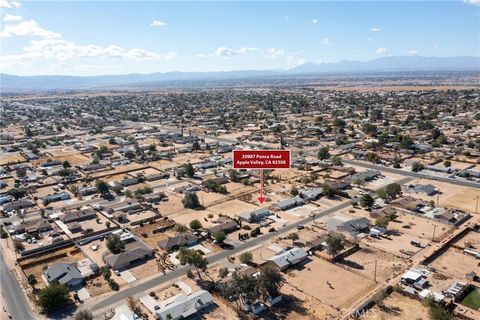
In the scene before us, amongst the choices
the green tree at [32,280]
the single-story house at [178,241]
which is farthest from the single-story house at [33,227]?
the single-story house at [178,241]

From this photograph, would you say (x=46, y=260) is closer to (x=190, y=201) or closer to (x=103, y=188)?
(x=103, y=188)

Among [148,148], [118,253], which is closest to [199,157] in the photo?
[148,148]

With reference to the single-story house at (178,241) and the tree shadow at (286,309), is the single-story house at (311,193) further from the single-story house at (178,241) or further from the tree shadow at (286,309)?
the tree shadow at (286,309)

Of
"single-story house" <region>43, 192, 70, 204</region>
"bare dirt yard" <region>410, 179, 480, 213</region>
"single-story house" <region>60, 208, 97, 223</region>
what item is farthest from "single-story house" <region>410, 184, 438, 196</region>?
"single-story house" <region>43, 192, 70, 204</region>

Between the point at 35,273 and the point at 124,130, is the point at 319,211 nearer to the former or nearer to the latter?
the point at 35,273

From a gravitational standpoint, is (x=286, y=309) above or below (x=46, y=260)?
below

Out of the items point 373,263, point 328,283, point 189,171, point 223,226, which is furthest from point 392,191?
point 189,171
